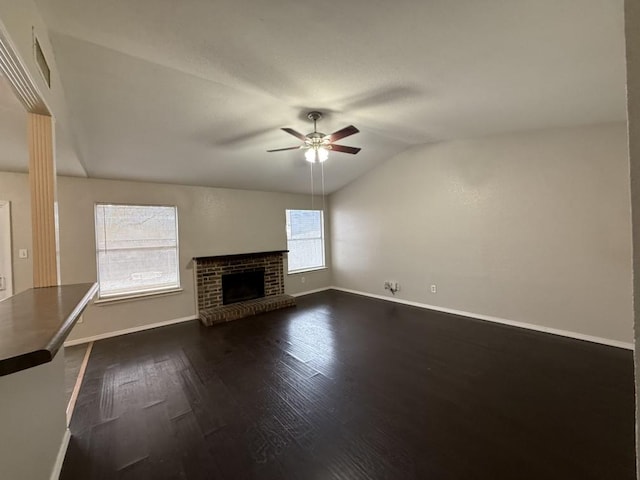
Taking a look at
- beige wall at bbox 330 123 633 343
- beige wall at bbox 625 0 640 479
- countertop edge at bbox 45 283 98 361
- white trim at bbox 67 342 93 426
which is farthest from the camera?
beige wall at bbox 330 123 633 343

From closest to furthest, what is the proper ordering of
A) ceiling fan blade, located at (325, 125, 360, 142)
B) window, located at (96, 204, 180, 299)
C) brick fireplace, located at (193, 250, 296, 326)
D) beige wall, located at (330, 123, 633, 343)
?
ceiling fan blade, located at (325, 125, 360, 142) → beige wall, located at (330, 123, 633, 343) → window, located at (96, 204, 180, 299) → brick fireplace, located at (193, 250, 296, 326)

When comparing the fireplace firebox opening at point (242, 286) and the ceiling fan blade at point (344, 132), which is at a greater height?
the ceiling fan blade at point (344, 132)

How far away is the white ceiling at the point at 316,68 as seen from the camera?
5.44 ft

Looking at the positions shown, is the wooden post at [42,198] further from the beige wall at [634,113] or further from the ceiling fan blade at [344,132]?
the beige wall at [634,113]

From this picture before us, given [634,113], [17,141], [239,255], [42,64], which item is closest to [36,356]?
[634,113]

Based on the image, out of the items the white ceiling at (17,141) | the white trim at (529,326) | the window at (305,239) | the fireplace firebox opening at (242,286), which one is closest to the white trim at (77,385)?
the fireplace firebox opening at (242,286)

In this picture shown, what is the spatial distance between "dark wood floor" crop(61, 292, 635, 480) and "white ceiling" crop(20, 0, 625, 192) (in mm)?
2554

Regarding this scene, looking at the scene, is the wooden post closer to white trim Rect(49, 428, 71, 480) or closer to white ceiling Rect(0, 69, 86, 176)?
white ceiling Rect(0, 69, 86, 176)

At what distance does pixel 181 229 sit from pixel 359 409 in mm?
3962

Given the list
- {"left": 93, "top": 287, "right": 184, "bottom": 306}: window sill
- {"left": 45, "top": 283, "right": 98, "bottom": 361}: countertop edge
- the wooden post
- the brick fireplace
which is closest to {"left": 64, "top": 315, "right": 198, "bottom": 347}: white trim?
the brick fireplace

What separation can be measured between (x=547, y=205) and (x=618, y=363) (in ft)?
6.04

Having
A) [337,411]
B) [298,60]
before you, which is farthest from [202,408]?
[298,60]

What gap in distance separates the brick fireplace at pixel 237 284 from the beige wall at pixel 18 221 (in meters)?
2.05

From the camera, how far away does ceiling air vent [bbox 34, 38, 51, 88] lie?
1635 millimetres
